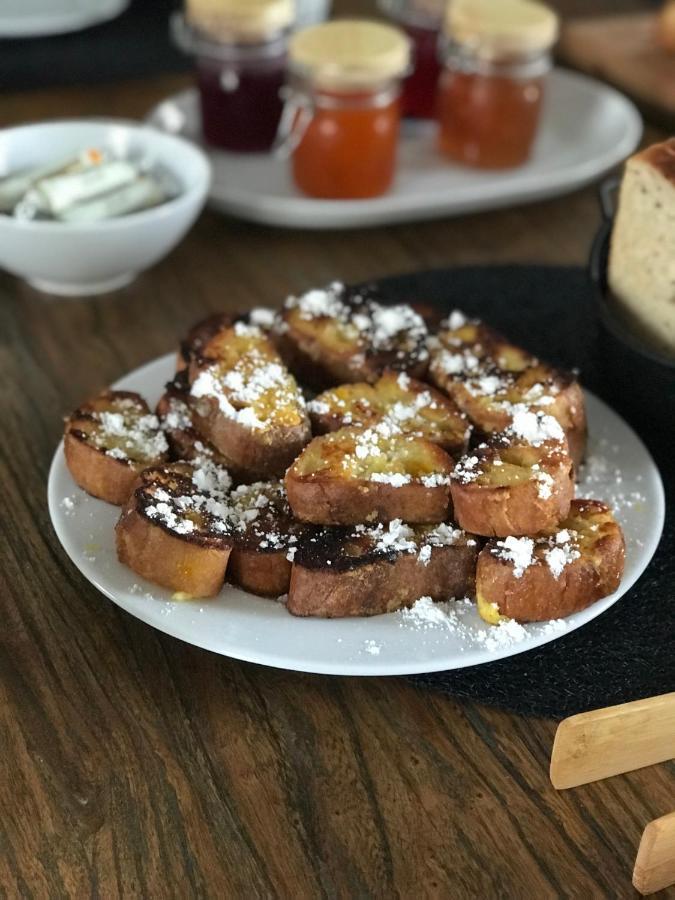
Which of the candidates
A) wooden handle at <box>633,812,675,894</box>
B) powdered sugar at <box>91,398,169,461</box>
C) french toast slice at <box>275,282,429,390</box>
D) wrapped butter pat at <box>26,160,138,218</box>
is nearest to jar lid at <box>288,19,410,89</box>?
wrapped butter pat at <box>26,160,138,218</box>

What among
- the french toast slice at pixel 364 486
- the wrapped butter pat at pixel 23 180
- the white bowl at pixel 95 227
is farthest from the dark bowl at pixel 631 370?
the wrapped butter pat at pixel 23 180

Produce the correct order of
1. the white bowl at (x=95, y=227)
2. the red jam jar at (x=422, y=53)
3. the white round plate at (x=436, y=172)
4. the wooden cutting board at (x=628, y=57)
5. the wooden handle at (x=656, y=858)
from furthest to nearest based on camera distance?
the wooden cutting board at (x=628, y=57)
the red jam jar at (x=422, y=53)
the white round plate at (x=436, y=172)
the white bowl at (x=95, y=227)
the wooden handle at (x=656, y=858)

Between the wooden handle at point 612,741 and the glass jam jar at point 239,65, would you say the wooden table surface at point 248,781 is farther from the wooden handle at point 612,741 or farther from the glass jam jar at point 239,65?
the glass jam jar at point 239,65

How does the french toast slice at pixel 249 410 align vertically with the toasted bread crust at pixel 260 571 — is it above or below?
above

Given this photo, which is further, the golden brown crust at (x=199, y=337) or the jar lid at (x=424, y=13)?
the jar lid at (x=424, y=13)

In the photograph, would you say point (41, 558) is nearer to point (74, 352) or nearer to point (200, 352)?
point (200, 352)

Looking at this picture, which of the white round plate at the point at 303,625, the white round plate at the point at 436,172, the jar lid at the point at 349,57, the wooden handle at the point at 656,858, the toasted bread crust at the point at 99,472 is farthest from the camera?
the white round plate at the point at 436,172

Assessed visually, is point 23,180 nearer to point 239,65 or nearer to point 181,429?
point 239,65

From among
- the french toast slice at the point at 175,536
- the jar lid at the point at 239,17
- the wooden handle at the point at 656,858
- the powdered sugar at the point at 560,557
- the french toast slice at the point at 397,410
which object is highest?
the jar lid at the point at 239,17
